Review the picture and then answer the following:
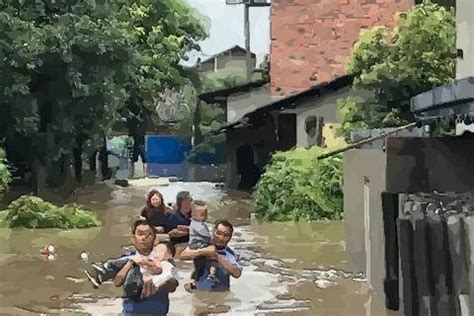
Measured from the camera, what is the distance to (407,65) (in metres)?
26.6

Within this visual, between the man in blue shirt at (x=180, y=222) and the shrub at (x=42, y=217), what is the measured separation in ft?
25.4

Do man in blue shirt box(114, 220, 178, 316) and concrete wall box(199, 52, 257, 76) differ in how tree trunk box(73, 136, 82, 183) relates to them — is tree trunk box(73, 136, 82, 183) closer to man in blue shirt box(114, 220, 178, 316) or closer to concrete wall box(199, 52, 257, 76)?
man in blue shirt box(114, 220, 178, 316)

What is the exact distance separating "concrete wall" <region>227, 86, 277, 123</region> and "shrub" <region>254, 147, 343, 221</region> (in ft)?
51.7

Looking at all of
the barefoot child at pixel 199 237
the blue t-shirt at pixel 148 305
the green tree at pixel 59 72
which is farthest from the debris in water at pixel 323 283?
the green tree at pixel 59 72

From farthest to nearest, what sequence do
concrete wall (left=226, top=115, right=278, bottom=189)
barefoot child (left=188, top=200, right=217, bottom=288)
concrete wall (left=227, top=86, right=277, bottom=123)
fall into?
concrete wall (left=227, top=86, right=277, bottom=123) < concrete wall (left=226, top=115, right=278, bottom=189) < barefoot child (left=188, top=200, right=217, bottom=288)

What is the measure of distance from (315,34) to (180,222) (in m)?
24.2

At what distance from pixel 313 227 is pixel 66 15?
1321 cm

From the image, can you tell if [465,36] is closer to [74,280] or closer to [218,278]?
[218,278]

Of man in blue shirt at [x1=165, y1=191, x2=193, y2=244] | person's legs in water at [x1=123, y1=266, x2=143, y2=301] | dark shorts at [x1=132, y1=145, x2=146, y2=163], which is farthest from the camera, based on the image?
dark shorts at [x1=132, y1=145, x2=146, y2=163]

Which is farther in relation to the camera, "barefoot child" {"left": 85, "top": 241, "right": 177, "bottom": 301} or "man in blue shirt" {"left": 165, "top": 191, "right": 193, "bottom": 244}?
"man in blue shirt" {"left": 165, "top": 191, "right": 193, "bottom": 244}

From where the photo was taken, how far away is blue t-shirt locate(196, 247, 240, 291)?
14.9 meters

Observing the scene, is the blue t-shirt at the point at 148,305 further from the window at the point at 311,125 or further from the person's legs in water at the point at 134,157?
Result: the person's legs in water at the point at 134,157

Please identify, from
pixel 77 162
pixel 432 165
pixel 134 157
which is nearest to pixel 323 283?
pixel 432 165

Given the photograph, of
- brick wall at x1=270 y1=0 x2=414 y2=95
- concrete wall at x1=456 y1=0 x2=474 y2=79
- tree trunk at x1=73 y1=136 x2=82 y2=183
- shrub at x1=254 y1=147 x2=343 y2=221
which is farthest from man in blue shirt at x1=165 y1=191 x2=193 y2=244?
tree trunk at x1=73 y1=136 x2=82 y2=183
